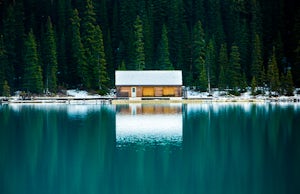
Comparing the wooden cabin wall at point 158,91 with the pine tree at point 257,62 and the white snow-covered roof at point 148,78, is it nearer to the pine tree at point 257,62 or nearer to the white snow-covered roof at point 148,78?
the white snow-covered roof at point 148,78

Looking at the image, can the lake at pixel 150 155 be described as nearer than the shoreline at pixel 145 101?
Yes

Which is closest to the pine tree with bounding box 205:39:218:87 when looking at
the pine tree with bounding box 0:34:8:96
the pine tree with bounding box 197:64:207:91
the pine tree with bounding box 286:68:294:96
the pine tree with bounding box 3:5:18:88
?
the pine tree with bounding box 197:64:207:91

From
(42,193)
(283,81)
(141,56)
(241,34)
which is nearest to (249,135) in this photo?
(42,193)


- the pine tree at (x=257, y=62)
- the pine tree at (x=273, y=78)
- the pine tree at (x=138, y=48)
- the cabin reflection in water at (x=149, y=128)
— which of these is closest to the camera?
the cabin reflection in water at (x=149, y=128)

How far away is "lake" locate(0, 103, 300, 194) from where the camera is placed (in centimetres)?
1748

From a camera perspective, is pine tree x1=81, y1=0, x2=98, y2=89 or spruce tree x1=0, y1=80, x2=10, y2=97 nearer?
spruce tree x1=0, y1=80, x2=10, y2=97

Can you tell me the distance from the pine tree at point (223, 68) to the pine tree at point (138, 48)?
1098 centimetres

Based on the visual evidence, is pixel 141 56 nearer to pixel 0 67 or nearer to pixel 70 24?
pixel 70 24

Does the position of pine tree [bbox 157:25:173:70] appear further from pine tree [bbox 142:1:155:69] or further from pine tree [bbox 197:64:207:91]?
pine tree [bbox 197:64:207:91]

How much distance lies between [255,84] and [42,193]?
4974cm

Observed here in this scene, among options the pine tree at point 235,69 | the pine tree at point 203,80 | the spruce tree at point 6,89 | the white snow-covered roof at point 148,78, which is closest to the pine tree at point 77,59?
the white snow-covered roof at point 148,78

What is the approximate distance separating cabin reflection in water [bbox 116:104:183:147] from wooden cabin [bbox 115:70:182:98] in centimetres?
1829

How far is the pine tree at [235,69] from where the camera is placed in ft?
211

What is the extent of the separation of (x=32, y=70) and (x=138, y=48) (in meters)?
15.0
